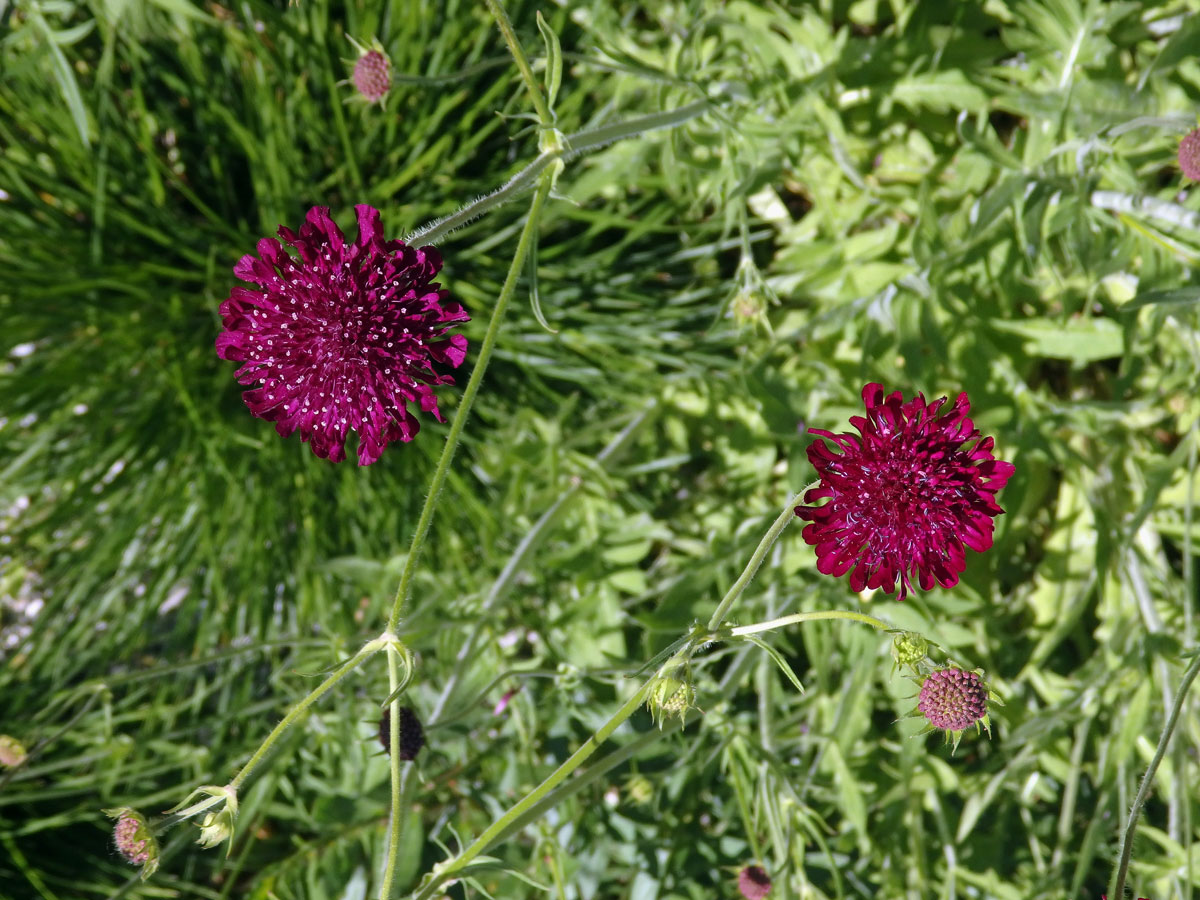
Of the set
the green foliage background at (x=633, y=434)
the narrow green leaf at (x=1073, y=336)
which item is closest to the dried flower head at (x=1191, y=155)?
the green foliage background at (x=633, y=434)

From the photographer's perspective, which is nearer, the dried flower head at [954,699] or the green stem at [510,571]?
the dried flower head at [954,699]

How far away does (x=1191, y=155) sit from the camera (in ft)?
4.34

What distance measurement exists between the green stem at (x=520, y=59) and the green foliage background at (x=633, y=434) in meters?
0.30

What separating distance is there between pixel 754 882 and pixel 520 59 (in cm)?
134

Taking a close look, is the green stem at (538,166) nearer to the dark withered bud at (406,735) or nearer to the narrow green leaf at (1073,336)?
the dark withered bud at (406,735)

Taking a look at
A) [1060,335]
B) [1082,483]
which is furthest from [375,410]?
[1082,483]

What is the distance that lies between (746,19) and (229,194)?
136cm

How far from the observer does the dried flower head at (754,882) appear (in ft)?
5.29

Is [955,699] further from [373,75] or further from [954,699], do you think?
[373,75]

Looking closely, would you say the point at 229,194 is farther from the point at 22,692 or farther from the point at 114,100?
the point at 22,692

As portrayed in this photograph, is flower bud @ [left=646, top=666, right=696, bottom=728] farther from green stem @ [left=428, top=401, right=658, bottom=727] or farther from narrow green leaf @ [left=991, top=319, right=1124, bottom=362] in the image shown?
narrow green leaf @ [left=991, top=319, right=1124, bottom=362]

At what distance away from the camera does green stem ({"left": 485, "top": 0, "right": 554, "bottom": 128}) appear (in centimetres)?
108

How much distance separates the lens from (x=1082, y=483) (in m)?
1.99

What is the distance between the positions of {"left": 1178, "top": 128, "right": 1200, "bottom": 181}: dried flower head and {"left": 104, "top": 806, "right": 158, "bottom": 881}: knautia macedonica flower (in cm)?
158
